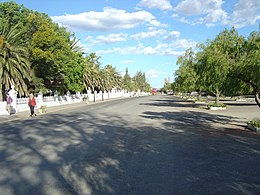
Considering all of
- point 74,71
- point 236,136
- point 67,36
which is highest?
point 67,36

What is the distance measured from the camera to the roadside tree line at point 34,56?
33500 mm

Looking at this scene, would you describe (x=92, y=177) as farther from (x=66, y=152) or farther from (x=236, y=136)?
(x=236, y=136)

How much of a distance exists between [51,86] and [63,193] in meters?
45.1

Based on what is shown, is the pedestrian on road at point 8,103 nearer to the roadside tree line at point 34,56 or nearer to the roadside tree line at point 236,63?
the roadside tree line at point 34,56

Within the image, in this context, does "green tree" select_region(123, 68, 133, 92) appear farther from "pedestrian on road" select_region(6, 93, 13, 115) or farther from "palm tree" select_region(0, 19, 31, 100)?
"pedestrian on road" select_region(6, 93, 13, 115)

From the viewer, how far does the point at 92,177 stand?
699 centimetres

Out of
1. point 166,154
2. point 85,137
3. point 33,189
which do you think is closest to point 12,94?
point 85,137

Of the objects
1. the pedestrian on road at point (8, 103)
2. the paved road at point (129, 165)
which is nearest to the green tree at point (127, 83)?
the pedestrian on road at point (8, 103)

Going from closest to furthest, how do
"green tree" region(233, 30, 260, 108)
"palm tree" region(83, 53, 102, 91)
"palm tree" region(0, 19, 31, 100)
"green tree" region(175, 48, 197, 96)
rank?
"green tree" region(233, 30, 260, 108) → "palm tree" region(0, 19, 31, 100) → "green tree" region(175, 48, 197, 96) → "palm tree" region(83, 53, 102, 91)

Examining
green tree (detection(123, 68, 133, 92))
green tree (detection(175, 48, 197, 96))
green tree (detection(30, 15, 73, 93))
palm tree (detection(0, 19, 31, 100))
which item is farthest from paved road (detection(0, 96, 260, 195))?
green tree (detection(123, 68, 133, 92))

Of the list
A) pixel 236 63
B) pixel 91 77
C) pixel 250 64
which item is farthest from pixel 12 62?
pixel 91 77

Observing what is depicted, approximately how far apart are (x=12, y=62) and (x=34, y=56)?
5777mm

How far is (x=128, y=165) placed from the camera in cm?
822

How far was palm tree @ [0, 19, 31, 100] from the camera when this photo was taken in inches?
1284
